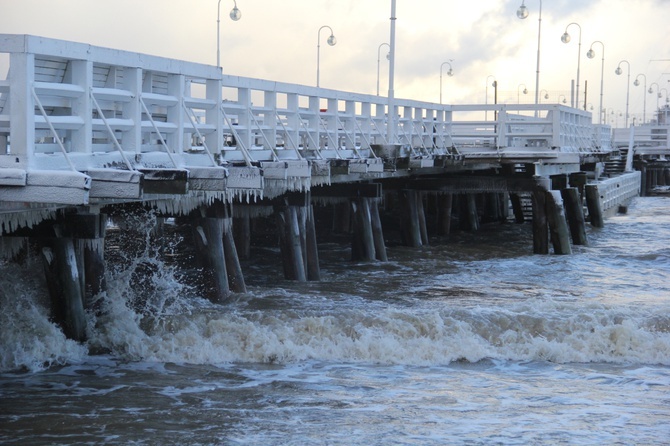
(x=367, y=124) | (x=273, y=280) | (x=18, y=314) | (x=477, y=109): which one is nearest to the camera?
(x=18, y=314)

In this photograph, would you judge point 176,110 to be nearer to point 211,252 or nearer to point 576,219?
point 211,252

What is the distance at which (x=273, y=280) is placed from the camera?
20219 millimetres

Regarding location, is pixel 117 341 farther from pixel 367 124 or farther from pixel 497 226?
pixel 497 226

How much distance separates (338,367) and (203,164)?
2949 millimetres

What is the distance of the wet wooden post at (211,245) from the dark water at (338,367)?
0.30 metres

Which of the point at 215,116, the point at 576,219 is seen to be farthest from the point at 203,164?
the point at 576,219

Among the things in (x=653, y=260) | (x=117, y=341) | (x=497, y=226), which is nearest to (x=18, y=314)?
(x=117, y=341)

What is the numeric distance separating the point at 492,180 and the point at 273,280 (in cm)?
841

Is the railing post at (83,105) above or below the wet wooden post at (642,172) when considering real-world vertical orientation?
above

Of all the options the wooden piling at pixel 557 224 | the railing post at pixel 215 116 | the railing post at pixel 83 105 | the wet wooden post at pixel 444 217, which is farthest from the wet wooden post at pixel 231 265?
the wet wooden post at pixel 444 217

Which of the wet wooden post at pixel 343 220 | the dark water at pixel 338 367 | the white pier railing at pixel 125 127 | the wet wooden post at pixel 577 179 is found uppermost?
the white pier railing at pixel 125 127

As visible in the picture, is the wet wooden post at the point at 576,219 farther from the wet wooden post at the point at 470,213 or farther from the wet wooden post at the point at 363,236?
the wet wooden post at the point at 363,236

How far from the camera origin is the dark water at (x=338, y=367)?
10609mm

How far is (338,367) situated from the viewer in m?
13.5
